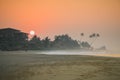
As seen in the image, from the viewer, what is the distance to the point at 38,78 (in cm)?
838

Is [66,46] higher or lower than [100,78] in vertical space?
higher

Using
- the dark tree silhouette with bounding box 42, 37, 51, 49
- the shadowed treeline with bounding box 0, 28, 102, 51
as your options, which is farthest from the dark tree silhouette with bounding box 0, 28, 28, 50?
the dark tree silhouette with bounding box 42, 37, 51, 49

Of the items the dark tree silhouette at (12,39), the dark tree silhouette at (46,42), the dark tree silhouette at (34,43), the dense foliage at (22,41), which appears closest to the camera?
the dark tree silhouette at (12,39)

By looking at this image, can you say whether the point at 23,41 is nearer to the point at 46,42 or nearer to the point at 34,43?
the point at 34,43

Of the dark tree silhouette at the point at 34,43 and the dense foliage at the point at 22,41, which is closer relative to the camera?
the dense foliage at the point at 22,41

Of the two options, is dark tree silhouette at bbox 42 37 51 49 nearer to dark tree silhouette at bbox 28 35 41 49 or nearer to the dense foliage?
the dense foliage

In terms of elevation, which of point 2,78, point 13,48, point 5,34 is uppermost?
point 5,34

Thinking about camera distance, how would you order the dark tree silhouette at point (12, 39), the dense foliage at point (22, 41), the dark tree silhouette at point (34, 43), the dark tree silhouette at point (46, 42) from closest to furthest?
the dark tree silhouette at point (12, 39)
the dense foliage at point (22, 41)
the dark tree silhouette at point (34, 43)
the dark tree silhouette at point (46, 42)

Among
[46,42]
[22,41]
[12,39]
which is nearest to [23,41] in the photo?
[22,41]

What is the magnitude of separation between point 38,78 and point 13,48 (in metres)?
19.8

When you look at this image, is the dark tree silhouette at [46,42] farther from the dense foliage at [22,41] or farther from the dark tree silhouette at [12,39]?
the dark tree silhouette at [12,39]

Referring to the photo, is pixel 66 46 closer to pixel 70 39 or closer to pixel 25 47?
pixel 70 39

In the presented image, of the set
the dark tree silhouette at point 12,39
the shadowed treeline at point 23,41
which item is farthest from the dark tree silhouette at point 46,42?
the dark tree silhouette at point 12,39

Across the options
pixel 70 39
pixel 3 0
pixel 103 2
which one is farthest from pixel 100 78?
pixel 70 39
